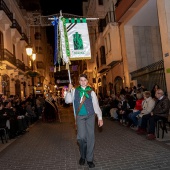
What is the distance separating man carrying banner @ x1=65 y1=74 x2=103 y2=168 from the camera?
536cm

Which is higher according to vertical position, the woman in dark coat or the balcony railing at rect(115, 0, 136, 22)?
the balcony railing at rect(115, 0, 136, 22)

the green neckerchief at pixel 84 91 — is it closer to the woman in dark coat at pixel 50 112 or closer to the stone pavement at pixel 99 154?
the stone pavement at pixel 99 154

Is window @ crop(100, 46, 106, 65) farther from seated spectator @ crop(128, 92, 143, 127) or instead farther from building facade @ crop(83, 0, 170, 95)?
seated spectator @ crop(128, 92, 143, 127)

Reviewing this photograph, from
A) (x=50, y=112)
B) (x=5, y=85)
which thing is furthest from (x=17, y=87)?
(x=50, y=112)

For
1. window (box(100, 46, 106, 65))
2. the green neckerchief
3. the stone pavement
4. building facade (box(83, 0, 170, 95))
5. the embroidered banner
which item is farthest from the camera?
window (box(100, 46, 106, 65))

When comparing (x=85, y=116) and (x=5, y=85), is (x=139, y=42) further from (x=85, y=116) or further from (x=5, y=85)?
(x=85, y=116)

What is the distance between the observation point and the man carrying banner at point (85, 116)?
5355 millimetres

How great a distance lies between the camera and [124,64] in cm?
1920

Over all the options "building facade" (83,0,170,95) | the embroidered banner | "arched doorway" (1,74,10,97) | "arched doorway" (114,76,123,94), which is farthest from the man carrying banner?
"arched doorway" (1,74,10,97)

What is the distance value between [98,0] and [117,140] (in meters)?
21.9

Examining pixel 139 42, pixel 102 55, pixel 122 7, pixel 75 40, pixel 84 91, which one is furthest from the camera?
pixel 102 55

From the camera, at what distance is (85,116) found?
17.7 feet

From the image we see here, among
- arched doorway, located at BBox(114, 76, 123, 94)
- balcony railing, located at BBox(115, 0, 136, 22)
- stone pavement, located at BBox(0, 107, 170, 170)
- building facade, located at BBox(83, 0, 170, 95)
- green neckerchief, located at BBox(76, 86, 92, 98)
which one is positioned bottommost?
stone pavement, located at BBox(0, 107, 170, 170)

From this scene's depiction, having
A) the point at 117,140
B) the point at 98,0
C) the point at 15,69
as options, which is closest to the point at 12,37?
the point at 15,69
